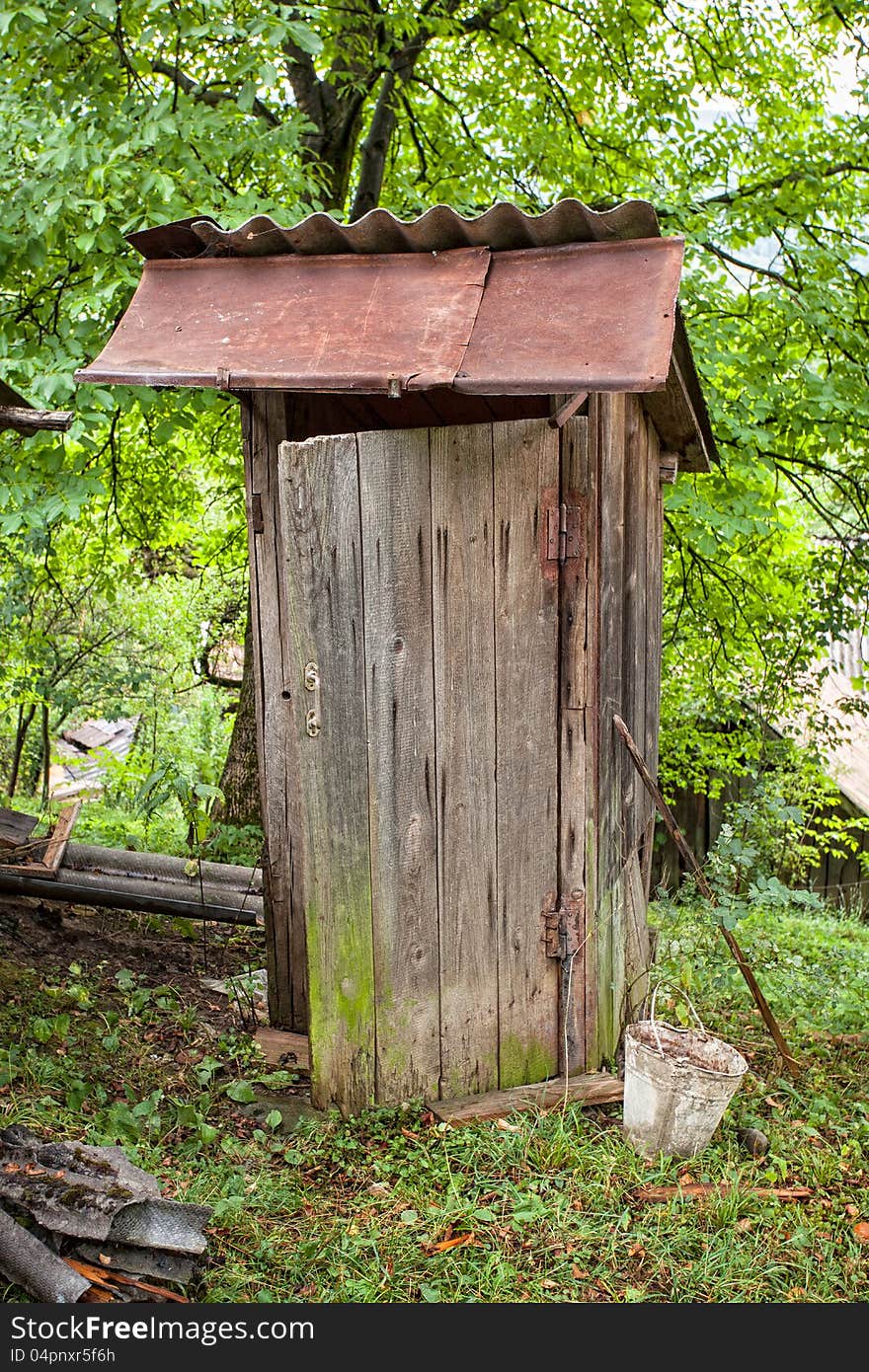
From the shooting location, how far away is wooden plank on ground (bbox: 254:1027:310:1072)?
168 inches

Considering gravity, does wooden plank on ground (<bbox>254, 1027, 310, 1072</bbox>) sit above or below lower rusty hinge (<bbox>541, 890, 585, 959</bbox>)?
below

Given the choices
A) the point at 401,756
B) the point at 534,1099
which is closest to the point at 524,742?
the point at 401,756

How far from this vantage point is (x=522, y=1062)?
386cm

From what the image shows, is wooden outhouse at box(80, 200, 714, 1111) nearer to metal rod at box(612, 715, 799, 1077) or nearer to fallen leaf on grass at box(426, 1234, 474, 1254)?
metal rod at box(612, 715, 799, 1077)

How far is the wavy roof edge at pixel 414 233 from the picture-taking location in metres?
3.37

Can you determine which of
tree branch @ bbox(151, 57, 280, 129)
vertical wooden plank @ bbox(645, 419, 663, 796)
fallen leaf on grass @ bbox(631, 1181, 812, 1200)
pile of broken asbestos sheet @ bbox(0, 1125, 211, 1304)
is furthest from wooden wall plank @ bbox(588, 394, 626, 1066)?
tree branch @ bbox(151, 57, 280, 129)

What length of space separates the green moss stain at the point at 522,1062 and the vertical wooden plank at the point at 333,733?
0.49 m

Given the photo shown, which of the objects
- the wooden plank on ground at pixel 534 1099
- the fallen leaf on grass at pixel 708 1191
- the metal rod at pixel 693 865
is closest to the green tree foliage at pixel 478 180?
the metal rod at pixel 693 865

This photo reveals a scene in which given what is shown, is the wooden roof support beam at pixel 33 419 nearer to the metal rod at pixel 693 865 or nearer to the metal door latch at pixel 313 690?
the metal door latch at pixel 313 690

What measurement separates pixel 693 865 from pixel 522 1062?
0.97m

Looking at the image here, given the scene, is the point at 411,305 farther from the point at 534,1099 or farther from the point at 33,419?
the point at 534,1099

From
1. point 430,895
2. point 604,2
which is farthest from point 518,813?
point 604,2

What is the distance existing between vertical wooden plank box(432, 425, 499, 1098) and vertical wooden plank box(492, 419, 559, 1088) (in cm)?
4

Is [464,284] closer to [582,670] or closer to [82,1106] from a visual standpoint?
[582,670]
